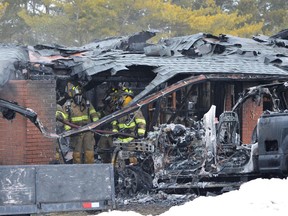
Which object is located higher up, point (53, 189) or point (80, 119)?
point (80, 119)

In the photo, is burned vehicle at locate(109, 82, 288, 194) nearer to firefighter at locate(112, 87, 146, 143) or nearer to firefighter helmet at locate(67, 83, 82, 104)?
firefighter at locate(112, 87, 146, 143)

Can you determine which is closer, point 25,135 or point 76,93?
point 25,135

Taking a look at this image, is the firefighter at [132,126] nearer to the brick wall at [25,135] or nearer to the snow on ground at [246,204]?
the brick wall at [25,135]

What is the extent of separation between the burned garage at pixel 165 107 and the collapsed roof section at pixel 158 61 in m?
0.02

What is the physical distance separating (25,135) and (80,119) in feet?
4.82

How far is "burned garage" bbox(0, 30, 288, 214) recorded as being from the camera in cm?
1177

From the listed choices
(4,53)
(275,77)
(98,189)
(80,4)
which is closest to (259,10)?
(80,4)

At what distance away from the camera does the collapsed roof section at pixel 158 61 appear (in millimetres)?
14328

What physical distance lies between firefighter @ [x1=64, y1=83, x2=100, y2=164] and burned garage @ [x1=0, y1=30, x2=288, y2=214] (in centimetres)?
30

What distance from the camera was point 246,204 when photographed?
24.3 ft

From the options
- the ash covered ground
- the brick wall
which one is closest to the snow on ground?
the ash covered ground

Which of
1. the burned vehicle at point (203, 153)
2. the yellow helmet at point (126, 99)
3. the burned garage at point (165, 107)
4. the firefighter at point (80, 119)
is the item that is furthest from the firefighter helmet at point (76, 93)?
the burned vehicle at point (203, 153)

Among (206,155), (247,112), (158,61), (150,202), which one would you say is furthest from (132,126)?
(247,112)

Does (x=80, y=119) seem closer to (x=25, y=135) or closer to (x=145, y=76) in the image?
(x=25, y=135)
